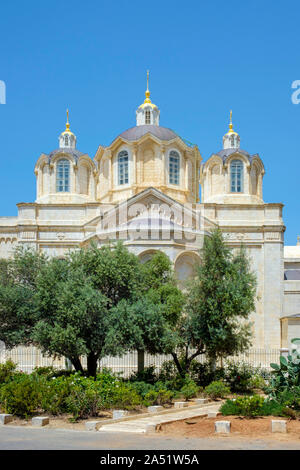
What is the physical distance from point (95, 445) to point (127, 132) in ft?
99.4

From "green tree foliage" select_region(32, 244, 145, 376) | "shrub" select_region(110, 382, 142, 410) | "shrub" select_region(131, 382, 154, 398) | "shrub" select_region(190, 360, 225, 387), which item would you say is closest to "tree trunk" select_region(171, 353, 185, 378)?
"shrub" select_region(190, 360, 225, 387)

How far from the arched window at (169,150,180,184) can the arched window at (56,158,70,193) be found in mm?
6486

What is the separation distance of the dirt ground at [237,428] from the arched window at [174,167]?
1003 inches

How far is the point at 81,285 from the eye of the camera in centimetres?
1966

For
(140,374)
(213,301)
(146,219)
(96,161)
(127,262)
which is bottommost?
(140,374)

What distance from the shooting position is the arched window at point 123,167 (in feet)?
126

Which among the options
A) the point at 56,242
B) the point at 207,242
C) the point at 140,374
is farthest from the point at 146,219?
the point at 140,374

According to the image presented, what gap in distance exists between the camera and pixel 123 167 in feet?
127

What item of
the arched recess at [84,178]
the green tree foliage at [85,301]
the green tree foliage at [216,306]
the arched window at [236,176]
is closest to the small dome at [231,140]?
the arched window at [236,176]

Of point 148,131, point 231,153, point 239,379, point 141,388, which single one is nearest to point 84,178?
point 148,131

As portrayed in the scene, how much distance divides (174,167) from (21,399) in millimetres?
25543

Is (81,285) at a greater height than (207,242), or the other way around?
(207,242)
